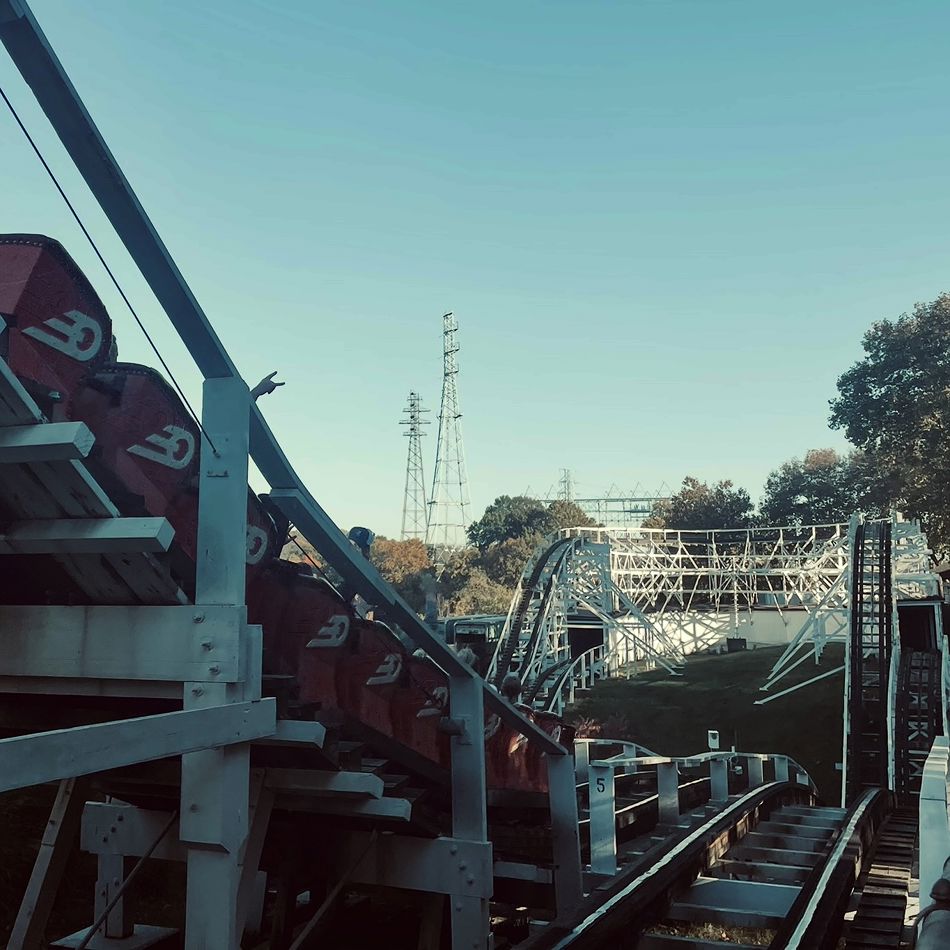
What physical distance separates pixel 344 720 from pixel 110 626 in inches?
68.2

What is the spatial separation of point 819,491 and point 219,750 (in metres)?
74.4

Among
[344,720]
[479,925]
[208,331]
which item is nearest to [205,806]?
[344,720]

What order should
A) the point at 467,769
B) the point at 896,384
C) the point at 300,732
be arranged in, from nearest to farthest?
the point at 300,732 → the point at 467,769 → the point at 896,384

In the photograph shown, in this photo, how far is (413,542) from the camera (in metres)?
74.0

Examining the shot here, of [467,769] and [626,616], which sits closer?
[467,769]

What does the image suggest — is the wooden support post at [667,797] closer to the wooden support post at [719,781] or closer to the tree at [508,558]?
the wooden support post at [719,781]

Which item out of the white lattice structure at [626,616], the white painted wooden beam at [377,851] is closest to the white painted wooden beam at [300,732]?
the white painted wooden beam at [377,851]

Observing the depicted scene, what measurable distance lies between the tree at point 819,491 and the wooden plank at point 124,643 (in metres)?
70.8

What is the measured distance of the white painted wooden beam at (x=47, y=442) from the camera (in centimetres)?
380

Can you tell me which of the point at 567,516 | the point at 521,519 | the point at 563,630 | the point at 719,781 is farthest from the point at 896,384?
the point at 719,781

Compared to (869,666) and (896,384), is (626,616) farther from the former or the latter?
(896,384)

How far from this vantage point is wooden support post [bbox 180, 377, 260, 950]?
14.1 ft

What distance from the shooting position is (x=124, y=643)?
15.1ft

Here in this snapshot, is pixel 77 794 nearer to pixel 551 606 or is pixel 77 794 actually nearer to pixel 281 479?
pixel 281 479
